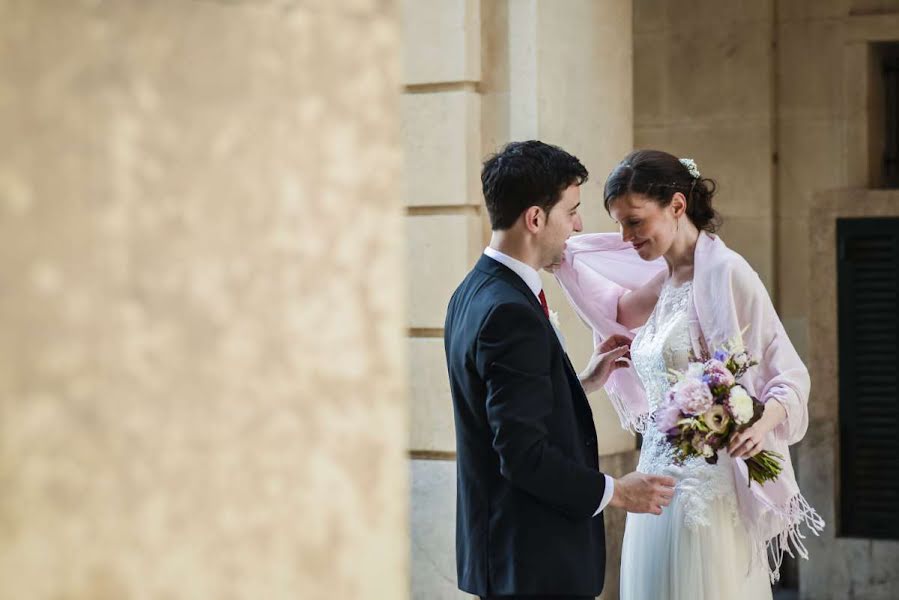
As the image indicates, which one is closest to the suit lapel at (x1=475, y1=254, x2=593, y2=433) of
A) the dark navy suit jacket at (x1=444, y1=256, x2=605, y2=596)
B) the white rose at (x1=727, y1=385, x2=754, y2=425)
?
the dark navy suit jacket at (x1=444, y1=256, x2=605, y2=596)

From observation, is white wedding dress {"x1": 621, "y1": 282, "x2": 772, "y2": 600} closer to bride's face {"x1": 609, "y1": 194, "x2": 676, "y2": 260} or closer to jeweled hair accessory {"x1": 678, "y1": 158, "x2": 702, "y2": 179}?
bride's face {"x1": 609, "y1": 194, "x2": 676, "y2": 260}

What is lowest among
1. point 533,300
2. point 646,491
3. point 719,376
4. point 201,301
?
point 646,491

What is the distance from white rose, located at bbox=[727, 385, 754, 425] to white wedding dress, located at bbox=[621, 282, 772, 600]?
14.4 inches

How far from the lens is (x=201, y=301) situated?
2.30 ft

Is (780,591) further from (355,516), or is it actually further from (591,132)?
(355,516)

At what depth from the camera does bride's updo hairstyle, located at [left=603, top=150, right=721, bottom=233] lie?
12.0 feet

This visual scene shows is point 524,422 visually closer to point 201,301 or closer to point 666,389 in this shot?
point 666,389

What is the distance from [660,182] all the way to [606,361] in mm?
621

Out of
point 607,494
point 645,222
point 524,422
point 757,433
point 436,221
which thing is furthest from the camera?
point 436,221

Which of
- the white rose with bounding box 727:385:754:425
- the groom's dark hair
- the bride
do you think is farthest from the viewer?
the bride

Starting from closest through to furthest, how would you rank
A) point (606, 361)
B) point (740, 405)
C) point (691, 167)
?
point (740, 405)
point (691, 167)
point (606, 361)

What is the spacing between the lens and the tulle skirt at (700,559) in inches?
145

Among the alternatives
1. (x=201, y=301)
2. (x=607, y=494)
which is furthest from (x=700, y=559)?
(x=201, y=301)

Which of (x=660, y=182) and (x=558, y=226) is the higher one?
(x=660, y=182)
